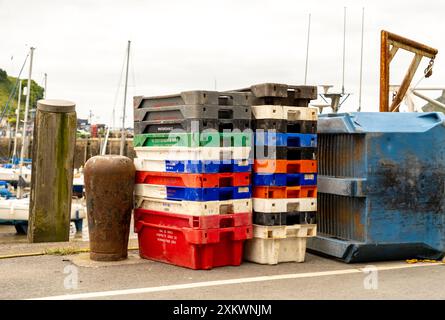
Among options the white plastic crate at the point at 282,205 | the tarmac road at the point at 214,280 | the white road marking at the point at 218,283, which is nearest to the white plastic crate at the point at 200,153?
the white plastic crate at the point at 282,205

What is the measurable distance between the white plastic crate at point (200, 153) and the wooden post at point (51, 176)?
229 cm

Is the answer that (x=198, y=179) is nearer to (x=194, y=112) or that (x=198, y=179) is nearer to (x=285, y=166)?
(x=194, y=112)

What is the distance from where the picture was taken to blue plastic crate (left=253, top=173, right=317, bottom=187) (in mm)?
7836

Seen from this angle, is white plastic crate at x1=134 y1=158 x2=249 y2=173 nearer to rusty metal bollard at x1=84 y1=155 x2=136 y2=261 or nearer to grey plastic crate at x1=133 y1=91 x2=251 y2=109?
rusty metal bollard at x1=84 y1=155 x2=136 y2=261

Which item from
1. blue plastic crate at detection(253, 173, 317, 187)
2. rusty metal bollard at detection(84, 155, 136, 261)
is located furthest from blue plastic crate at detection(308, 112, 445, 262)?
rusty metal bollard at detection(84, 155, 136, 261)

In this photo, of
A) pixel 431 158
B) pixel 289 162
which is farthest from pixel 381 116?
pixel 289 162

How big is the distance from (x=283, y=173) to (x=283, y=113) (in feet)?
2.34

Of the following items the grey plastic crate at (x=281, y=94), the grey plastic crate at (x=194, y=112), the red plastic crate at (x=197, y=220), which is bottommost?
the red plastic crate at (x=197, y=220)

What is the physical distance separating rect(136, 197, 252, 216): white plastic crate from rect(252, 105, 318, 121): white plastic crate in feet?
3.39

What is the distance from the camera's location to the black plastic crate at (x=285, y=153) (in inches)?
309

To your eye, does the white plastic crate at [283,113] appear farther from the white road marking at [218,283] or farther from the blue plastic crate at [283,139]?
the white road marking at [218,283]
